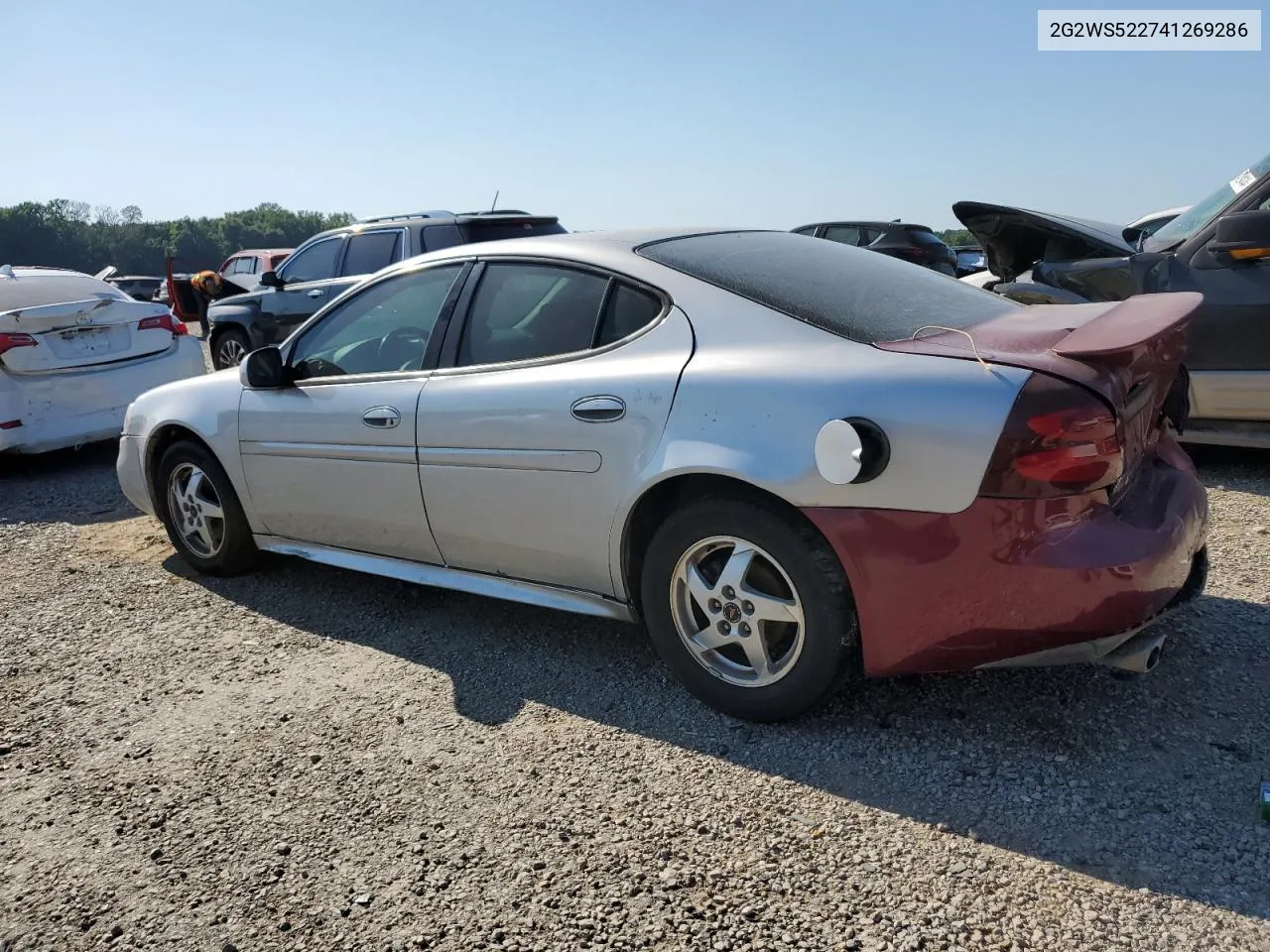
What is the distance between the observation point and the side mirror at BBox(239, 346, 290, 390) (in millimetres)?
4164

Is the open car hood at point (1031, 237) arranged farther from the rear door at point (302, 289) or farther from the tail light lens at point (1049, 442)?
the rear door at point (302, 289)

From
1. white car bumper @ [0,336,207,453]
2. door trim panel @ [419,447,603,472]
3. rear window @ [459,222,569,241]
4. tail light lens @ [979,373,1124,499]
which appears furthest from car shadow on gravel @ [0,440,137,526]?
tail light lens @ [979,373,1124,499]

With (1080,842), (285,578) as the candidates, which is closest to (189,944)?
(1080,842)

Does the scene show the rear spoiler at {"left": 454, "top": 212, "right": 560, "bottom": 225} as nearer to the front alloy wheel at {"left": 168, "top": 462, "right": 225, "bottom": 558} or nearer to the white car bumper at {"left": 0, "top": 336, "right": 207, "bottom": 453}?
the white car bumper at {"left": 0, "top": 336, "right": 207, "bottom": 453}

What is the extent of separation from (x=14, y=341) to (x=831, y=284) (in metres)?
6.16

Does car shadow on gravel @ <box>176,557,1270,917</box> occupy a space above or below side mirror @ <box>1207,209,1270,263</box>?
below

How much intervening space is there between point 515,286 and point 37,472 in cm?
581

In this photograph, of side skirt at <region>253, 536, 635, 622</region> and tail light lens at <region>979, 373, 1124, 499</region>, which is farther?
side skirt at <region>253, 536, 635, 622</region>

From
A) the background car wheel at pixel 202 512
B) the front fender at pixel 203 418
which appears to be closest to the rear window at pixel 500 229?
the front fender at pixel 203 418

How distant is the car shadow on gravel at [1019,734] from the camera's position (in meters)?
2.38

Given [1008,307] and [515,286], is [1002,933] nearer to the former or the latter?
[1008,307]

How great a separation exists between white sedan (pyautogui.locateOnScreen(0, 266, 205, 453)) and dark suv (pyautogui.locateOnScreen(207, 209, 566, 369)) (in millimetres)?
1706

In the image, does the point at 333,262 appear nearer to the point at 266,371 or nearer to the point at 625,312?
the point at 266,371

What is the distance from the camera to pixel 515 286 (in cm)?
357
